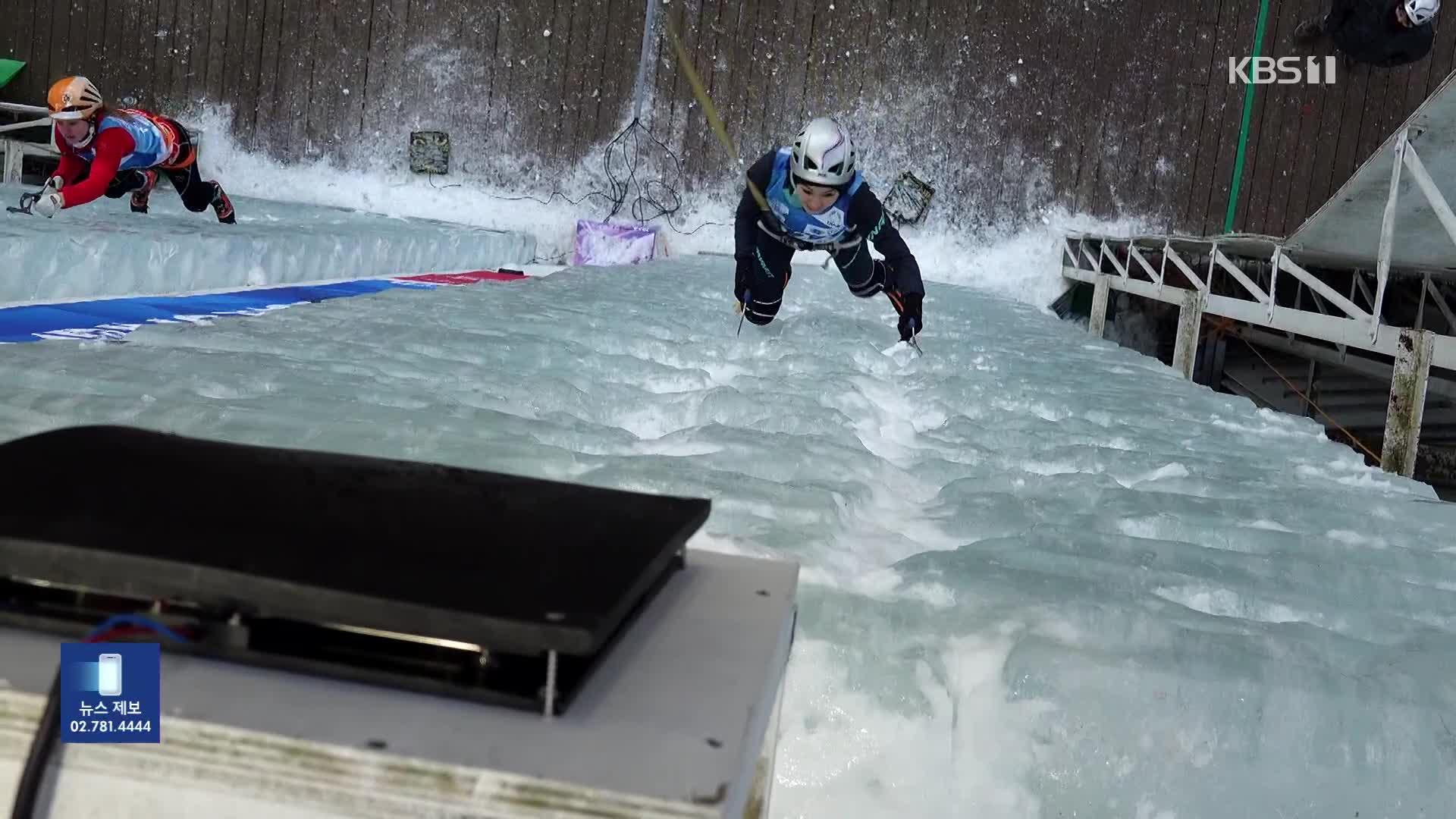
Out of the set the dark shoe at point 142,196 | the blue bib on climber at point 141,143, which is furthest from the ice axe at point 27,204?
the dark shoe at point 142,196

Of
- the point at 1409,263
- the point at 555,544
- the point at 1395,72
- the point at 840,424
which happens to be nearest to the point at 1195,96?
the point at 1395,72

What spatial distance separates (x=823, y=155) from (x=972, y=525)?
223 cm

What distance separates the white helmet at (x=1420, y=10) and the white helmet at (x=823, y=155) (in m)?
5.71

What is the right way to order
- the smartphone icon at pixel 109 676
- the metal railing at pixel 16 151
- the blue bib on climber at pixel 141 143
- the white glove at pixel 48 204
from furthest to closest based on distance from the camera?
the metal railing at pixel 16 151, the blue bib on climber at pixel 141 143, the white glove at pixel 48 204, the smartphone icon at pixel 109 676

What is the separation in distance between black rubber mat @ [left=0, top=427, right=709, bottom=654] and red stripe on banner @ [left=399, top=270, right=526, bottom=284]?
183 inches

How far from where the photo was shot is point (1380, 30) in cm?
779

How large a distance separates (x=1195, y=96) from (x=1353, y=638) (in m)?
7.65

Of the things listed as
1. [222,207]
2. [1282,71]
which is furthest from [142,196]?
[1282,71]

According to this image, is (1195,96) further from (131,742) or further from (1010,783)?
(131,742)

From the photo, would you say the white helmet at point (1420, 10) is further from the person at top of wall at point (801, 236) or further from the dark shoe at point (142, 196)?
the dark shoe at point (142, 196)

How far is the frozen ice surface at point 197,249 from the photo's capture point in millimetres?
3539

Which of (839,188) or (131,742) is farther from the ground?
(839,188)

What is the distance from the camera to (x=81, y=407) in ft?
6.41

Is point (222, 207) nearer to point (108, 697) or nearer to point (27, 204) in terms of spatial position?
point (27, 204)
